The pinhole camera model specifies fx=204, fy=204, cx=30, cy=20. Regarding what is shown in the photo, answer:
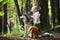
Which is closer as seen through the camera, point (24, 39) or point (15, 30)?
point (24, 39)

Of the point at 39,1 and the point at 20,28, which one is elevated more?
the point at 39,1

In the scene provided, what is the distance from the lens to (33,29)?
7.43 meters

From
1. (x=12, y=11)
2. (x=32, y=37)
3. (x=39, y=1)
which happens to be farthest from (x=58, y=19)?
(x=32, y=37)

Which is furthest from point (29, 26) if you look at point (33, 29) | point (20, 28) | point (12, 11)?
point (12, 11)

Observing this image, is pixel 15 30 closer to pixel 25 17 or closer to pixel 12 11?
pixel 25 17

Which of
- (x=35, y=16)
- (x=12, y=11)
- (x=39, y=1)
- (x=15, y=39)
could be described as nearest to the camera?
(x=15, y=39)

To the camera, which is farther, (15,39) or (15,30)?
(15,30)

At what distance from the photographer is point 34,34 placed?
745 centimetres

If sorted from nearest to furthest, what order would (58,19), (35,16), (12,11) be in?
(35,16) < (58,19) < (12,11)

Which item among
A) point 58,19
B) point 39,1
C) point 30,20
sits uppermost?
point 39,1

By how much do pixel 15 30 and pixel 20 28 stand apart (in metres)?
0.33

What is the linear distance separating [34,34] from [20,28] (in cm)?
188

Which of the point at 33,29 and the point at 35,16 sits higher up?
the point at 35,16

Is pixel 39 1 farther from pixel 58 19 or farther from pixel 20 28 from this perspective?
pixel 58 19
